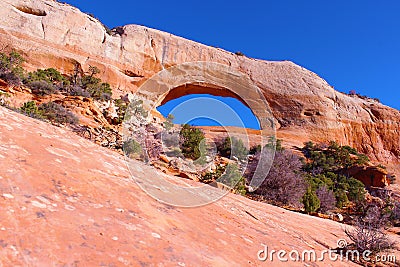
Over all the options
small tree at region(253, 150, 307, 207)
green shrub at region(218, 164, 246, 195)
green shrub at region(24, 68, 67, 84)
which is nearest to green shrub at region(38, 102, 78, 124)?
green shrub at region(24, 68, 67, 84)

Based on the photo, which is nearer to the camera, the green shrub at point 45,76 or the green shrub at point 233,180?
the green shrub at point 233,180

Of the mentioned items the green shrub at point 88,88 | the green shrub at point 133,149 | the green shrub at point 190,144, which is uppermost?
the green shrub at point 88,88

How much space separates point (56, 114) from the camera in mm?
11508

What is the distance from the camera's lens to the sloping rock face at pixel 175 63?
22.5m

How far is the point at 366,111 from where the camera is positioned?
3369cm

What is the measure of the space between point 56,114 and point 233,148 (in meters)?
11.7

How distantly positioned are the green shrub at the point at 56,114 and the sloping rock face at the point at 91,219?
6.97 m

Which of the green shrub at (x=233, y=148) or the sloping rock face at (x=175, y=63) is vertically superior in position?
the sloping rock face at (x=175, y=63)

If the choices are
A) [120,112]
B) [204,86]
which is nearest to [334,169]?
[204,86]

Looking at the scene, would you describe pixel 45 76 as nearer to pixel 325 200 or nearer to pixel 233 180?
pixel 233 180

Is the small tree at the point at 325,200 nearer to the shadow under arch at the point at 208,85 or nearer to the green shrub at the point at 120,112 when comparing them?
the shadow under arch at the point at 208,85

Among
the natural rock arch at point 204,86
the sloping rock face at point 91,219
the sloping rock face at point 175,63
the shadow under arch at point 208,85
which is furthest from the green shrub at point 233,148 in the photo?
the sloping rock face at point 91,219

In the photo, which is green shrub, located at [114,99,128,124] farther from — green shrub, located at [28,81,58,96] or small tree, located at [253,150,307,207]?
small tree, located at [253,150,307,207]

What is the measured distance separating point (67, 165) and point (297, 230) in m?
4.06
